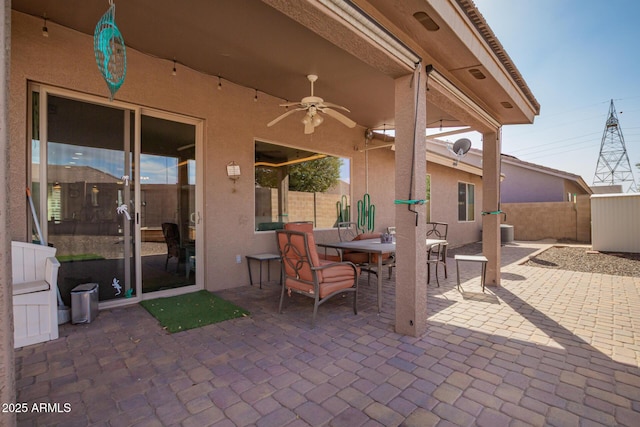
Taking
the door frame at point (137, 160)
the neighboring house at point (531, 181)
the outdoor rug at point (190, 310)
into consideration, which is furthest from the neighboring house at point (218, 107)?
the neighboring house at point (531, 181)

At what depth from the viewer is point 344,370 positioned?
227cm

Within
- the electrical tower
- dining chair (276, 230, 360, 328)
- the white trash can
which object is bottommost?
the white trash can

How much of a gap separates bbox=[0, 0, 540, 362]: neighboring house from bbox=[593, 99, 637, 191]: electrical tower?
38.9 m

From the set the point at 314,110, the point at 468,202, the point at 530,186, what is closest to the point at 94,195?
the point at 314,110

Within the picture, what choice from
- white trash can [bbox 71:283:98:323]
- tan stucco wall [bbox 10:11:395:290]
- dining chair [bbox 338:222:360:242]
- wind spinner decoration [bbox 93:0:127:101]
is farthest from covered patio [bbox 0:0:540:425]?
dining chair [bbox 338:222:360:242]

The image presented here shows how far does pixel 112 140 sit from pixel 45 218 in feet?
3.62

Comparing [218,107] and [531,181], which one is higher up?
[531,181]

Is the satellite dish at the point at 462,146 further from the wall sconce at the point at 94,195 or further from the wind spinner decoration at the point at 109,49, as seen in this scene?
the wall sconce at the point at 94,195

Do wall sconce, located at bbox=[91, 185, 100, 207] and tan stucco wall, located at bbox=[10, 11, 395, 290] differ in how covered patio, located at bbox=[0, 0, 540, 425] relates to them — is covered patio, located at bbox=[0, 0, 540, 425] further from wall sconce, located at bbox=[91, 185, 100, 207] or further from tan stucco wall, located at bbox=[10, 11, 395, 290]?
wall sconce, located at bbox=[91, 185, 100, 207]

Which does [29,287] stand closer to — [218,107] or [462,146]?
[218,107]

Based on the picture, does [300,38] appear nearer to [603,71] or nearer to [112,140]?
[112,140]

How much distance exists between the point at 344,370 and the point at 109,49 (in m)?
2.75

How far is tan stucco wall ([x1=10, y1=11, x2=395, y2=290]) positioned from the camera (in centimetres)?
295

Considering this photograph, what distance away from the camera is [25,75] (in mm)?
2947
